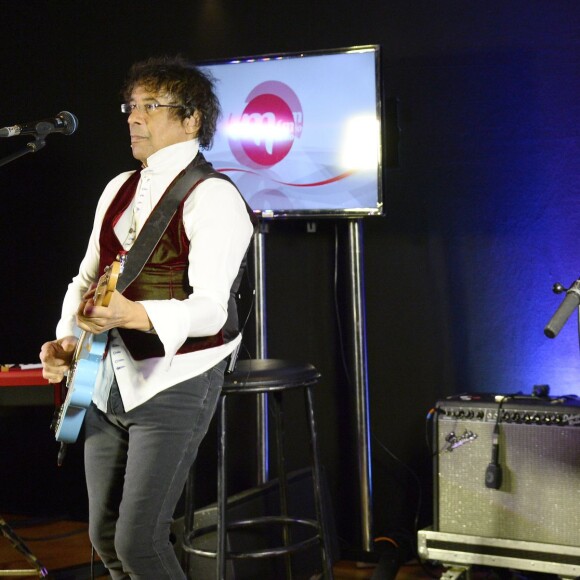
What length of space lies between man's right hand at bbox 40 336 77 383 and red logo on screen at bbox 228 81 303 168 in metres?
1.51

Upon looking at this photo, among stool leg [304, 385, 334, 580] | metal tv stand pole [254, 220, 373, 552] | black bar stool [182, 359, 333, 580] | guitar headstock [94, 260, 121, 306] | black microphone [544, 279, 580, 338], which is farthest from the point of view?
metal tv stand pole [254, 220, 373, 552]

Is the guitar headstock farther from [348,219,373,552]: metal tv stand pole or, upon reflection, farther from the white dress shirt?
[348,219,373,552]: metal tv stand pole

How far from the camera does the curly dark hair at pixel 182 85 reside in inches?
88.9

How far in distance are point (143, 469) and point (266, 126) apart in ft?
6.11

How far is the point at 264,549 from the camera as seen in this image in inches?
110

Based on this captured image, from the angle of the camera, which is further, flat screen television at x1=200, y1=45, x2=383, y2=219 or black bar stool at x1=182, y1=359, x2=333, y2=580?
flat screen television at x1=200, y1=45, x2=383, y2=219

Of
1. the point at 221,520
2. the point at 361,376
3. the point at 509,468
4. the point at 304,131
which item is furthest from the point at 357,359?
the point at 221,520

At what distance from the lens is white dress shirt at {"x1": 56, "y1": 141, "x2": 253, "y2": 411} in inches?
74.9

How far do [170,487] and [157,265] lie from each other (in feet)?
1.70

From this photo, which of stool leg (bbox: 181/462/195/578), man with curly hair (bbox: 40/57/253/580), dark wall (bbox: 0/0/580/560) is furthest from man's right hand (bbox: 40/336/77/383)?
dark wall (bbox: 0/0/580/560)

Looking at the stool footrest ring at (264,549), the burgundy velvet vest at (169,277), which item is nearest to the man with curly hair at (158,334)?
the burgundy velvet vest at (169,277)

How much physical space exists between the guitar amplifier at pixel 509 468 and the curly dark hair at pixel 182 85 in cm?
140

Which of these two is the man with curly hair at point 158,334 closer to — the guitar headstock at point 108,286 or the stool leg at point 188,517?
the guitar headstock at point 108,286

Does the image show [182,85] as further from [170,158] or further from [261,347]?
[261,347]
